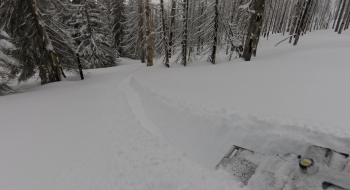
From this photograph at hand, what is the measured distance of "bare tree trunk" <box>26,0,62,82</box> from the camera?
404 inches

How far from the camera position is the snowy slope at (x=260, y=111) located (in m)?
3.39

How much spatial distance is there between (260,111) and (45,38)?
1350cm

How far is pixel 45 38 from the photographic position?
10945 millimetres

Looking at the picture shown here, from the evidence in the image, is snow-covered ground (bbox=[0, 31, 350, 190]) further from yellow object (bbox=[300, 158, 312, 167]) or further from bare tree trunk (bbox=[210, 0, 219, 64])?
bare tree trunk (bbox=[210, 0, 219, 64])

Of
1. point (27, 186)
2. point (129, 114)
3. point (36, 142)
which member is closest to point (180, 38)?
point (129, 114)

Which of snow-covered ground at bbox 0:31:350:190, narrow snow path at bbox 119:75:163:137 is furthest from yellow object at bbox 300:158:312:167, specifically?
narrow snow path at bbox 119:75:163:137

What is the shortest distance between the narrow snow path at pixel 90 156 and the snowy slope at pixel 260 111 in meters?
1.03

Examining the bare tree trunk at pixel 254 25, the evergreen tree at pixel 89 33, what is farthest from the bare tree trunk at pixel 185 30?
the evergreen tree at pixel 89 33

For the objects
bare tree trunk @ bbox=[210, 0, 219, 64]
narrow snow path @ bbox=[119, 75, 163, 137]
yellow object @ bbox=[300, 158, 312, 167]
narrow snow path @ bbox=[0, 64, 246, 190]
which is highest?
bare tree trunk @ bbox=[210, 0, 219, 64]

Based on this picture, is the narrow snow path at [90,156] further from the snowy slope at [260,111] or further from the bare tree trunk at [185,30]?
the bare tree trunk at [185,30]

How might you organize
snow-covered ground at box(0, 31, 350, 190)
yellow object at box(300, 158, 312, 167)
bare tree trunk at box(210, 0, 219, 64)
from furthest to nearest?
bare tree trunk at box(210, 0, 219, 64) → snow-covered ground at box(0, 31, 350, 190) → yellow object at box(300, 158, 312, 167)

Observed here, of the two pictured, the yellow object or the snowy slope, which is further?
the snowy slope

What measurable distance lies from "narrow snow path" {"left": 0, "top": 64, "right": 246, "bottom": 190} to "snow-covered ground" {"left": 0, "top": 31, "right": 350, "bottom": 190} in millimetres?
20

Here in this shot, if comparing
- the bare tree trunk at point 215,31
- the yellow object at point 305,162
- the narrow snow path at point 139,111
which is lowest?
the narrow snow path at point 139,111
